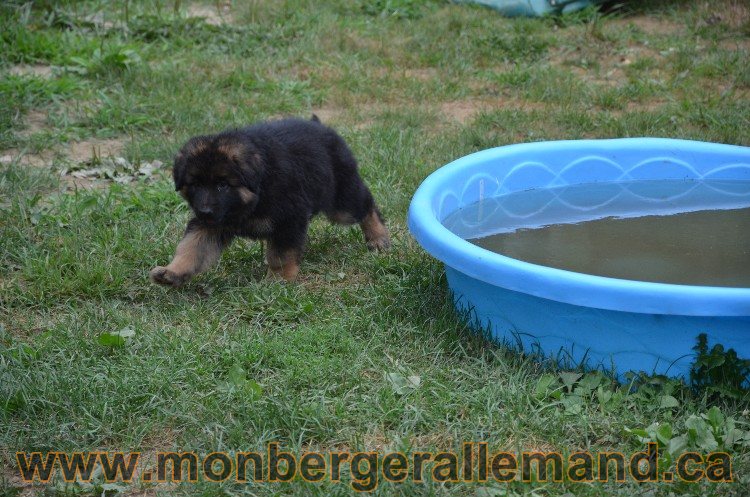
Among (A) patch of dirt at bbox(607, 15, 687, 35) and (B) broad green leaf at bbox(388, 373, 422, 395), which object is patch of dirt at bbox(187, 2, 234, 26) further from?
(B) broad green leaf at bbox(388, 373, 422, 395)

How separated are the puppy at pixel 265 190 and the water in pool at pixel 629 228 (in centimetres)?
75

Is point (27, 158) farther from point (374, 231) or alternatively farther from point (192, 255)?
point (374, 231)

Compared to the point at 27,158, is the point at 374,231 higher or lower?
higher

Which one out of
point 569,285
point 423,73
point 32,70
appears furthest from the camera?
point 423,73

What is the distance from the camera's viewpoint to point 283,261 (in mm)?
4863

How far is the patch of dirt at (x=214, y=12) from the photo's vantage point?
30.7 ft

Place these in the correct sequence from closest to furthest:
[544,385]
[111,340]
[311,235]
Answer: [544,385] → [111,340] → [311,235]

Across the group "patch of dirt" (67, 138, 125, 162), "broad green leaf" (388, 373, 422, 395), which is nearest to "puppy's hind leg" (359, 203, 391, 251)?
"broad green leaf" (388, 373, 422, 395)

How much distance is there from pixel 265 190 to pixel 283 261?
0.39 metres

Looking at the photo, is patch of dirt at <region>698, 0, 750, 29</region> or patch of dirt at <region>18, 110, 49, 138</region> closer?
patch of dirt at <region>18, 110, 49, 138</region>

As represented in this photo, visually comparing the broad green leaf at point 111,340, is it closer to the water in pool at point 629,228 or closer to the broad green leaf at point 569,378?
the water in pool at point 629,228

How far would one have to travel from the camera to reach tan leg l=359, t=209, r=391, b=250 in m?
5.36

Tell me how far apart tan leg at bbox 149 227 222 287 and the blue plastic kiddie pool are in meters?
1.10

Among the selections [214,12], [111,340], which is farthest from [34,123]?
[111,340]
